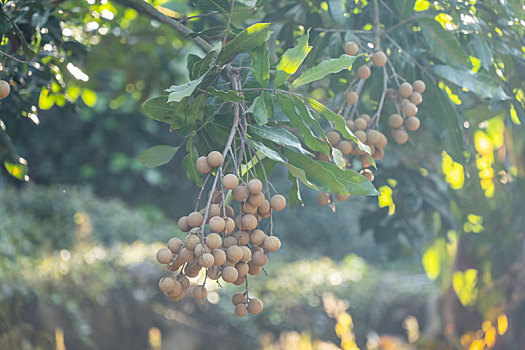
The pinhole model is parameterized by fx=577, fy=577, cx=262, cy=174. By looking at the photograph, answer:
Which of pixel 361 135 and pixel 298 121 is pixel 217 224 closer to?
pixel 298 121

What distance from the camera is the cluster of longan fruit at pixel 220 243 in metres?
1.01

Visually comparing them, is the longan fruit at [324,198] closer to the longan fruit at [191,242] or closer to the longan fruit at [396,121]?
the longan fruit at [396,121]

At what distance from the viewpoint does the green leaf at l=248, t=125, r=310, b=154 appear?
1.06 m

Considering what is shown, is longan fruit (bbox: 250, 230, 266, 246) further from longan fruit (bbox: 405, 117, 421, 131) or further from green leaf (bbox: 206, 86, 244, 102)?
longan fruit (bbox: 405, 117, 421, 131)

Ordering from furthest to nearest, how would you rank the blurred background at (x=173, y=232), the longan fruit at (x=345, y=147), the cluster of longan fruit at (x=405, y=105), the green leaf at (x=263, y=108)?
the blurred background at (x=173, y=232)
the cluster of longan fruit at (x=405, y=105)
the longan fruit at (x=345, y=147)
the green leaf at (x=263, y=108)

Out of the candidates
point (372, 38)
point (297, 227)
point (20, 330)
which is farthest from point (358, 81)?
point (297, 227)

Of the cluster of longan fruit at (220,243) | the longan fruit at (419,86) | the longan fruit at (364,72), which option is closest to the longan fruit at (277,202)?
the cluster of longan fruit at (220,243)

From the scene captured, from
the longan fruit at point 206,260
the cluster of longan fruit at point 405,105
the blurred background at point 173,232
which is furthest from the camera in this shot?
the blurred background at point 173,232

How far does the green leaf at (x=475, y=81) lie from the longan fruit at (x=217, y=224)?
0.85m

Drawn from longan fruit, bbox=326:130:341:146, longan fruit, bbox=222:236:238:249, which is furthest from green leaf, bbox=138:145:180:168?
longan fruit, bbox=326:130:341:146

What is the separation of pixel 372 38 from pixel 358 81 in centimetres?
12

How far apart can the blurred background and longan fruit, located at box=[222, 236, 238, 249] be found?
28.7 inches

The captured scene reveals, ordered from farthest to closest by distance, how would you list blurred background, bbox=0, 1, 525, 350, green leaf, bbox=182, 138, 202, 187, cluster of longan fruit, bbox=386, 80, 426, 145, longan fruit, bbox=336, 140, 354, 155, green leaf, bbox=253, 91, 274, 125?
blurred background, bbox=0, 1, 525, 350, cluster of longan fruit, bbox=386, 80, 426, 145, longan fruit, bbox=336, 140, 354, 155, green leaf, bbox=182, 138, 202, 187, green leaf, bbox=253, 91, 274, 125

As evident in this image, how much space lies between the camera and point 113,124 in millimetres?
6438
